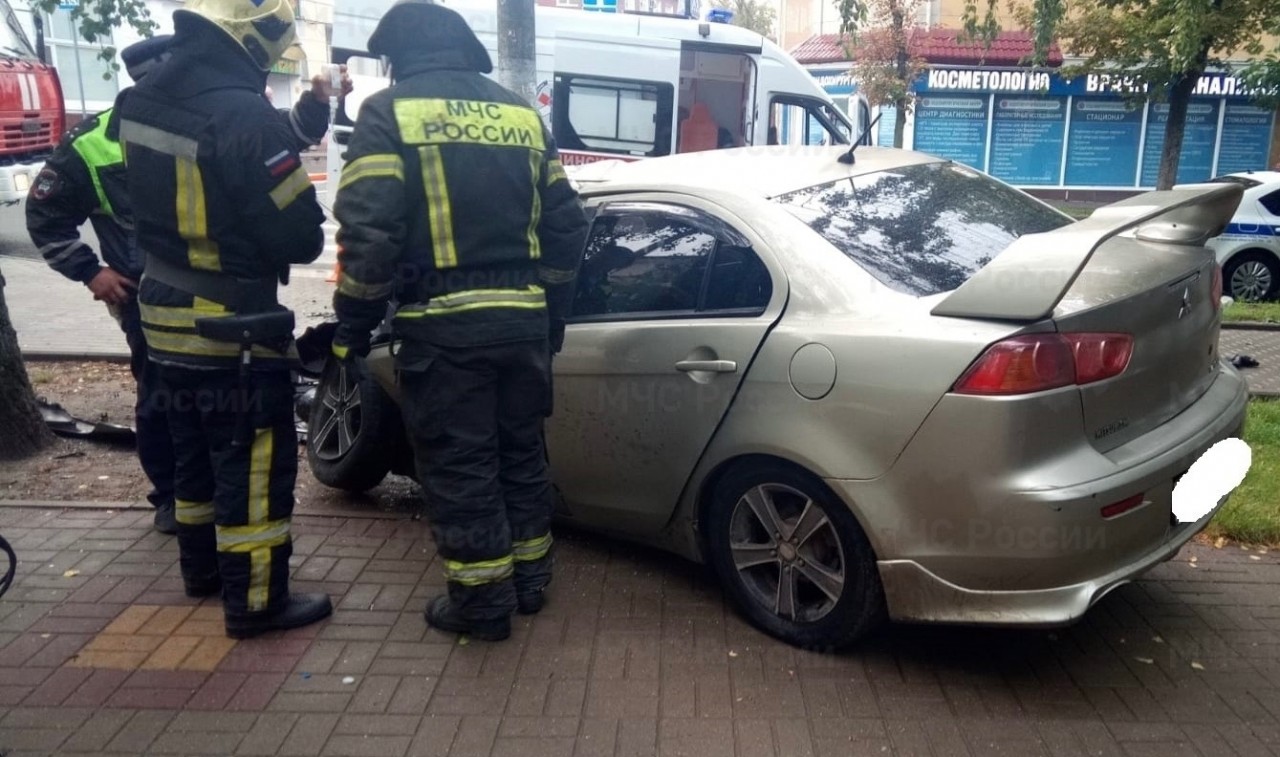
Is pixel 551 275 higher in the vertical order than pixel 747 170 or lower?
lower

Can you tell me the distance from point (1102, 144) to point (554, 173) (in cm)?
2309

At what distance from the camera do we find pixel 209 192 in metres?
3.54

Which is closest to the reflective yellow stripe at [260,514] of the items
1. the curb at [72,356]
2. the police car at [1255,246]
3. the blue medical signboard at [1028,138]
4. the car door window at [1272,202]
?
the curb at [72,356]

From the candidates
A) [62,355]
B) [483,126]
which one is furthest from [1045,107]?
[483,126]

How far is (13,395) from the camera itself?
5512 mm

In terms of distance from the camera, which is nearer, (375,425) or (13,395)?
(375,425)

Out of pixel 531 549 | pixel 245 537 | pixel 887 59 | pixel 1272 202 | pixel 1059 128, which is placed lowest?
pixel 531 549

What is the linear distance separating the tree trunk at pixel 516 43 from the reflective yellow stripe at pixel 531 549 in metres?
3.43

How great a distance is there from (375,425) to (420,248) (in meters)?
1.50

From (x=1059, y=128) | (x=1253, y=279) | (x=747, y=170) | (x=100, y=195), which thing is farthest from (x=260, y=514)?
(x=1059, y=128)

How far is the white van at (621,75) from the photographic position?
→ 39.2 feet

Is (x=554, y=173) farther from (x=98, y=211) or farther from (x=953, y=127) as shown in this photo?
(x=953, y=127)

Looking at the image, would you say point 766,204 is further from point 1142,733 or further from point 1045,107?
point 1045,107

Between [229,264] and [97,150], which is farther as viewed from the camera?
[97,150]
